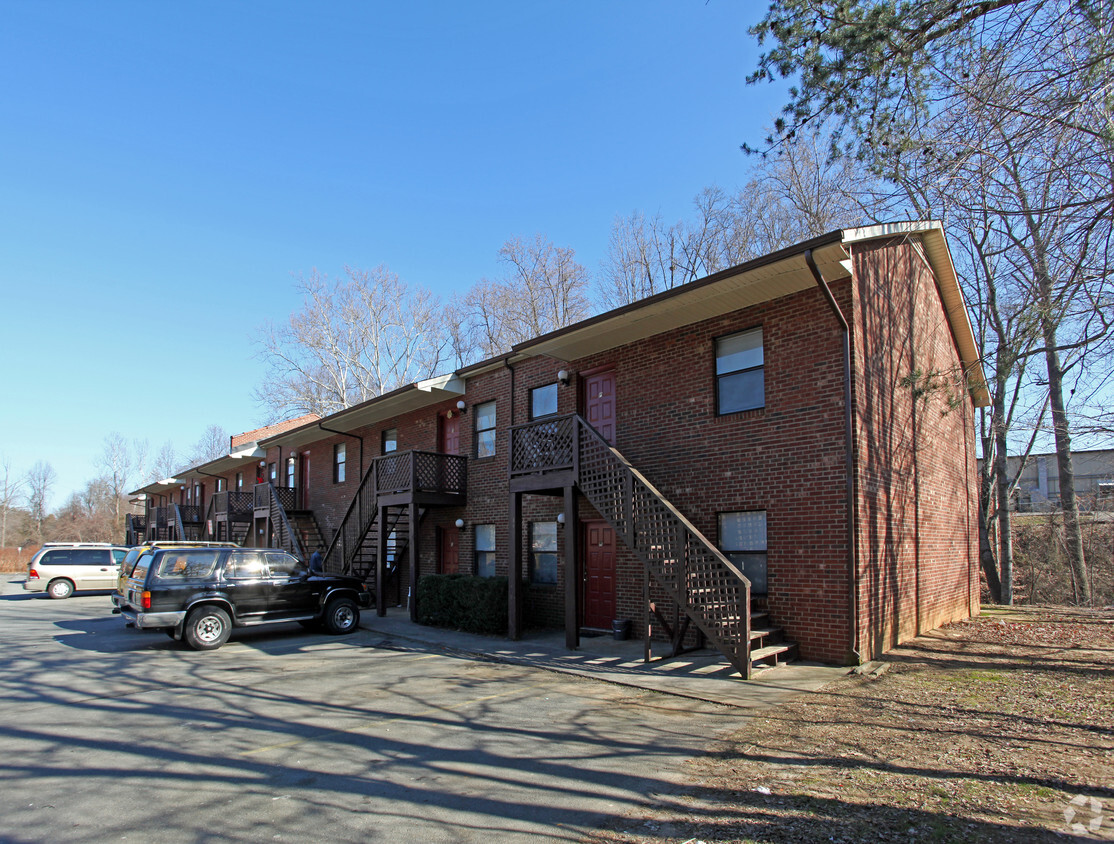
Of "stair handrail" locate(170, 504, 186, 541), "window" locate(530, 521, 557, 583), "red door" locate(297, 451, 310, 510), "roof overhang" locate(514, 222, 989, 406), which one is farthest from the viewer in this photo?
"stair handrail" locate(170, 504, 186, 541)

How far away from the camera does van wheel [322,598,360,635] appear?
44.7 feet

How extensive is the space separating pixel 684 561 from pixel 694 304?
414 cm

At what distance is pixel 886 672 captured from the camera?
30.0 ft

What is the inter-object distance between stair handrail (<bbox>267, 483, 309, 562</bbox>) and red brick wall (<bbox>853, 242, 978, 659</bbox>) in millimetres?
16684

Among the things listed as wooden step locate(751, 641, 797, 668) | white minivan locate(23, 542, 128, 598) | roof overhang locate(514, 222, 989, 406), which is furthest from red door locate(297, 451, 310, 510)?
wooden step locate(751, 641, 797, 668)

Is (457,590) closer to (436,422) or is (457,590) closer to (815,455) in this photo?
(436,422)

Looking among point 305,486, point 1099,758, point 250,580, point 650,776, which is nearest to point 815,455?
point 1099,758

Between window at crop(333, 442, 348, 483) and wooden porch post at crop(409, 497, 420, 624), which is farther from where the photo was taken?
window at crop(333, 442, 348, 483)

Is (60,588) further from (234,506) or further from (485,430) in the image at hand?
(485,430)

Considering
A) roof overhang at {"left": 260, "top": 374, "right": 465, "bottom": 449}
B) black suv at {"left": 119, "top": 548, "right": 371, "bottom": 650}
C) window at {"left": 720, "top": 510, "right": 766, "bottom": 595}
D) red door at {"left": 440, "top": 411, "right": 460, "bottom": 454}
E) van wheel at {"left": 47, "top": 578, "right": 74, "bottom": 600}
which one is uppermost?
roof overhang at {"left": 260, "top": 374, "right": 465, "bottom": 449}

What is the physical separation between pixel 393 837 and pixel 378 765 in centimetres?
150

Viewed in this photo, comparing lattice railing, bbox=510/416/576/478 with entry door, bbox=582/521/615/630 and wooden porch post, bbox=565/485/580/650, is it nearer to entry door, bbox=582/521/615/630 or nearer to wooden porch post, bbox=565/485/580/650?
wooden porch post, bbox=565/485/580/650

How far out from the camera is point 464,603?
13781mm

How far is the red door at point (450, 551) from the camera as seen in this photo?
56.2 ft
